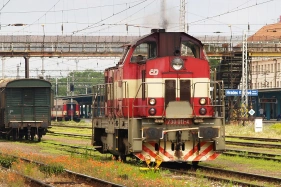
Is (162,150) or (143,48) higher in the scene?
(143,48)

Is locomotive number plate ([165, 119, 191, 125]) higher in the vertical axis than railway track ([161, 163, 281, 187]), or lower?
higher

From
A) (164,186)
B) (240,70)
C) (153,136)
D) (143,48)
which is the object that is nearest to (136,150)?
(153,136)

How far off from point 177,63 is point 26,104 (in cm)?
1977

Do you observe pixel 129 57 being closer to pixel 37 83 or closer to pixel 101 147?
pixel 101 147

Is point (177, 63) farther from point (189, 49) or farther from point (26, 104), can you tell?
point (26, 104)

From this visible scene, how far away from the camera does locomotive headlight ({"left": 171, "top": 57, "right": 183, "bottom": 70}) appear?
1833cm

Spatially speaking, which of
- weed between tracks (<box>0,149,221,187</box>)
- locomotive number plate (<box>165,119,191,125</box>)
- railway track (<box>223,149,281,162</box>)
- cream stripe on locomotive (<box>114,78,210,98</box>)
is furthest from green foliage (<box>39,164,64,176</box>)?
railway track (<box>223,149,281,162</box>)

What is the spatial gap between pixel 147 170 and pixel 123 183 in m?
2.18

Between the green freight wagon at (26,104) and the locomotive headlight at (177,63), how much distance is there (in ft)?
63.3

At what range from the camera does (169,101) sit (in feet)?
60.5

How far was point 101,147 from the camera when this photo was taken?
22656 millimetres

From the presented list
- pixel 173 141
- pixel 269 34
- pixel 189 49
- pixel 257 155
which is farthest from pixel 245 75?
pixel 269 34

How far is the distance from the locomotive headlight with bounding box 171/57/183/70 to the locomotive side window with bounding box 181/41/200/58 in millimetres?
567

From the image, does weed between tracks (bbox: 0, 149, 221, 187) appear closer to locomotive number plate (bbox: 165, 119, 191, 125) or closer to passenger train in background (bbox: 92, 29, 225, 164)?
passenger train in background (bbox: 92, 29, 225, 164)
